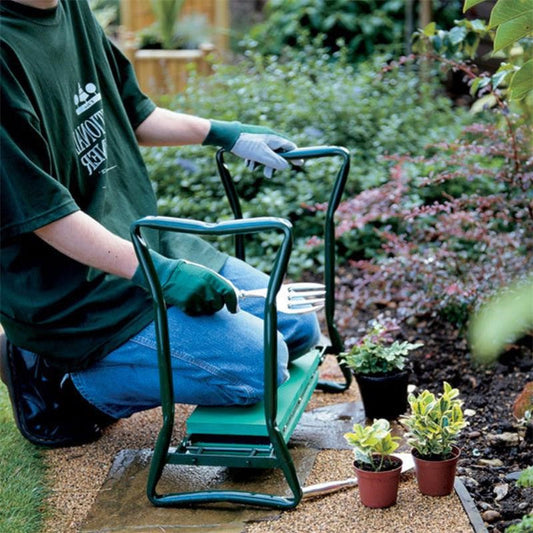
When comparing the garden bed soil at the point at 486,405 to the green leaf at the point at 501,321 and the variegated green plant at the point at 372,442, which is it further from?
the variegated green plant at the point at 372,442

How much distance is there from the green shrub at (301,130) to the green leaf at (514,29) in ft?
6.31

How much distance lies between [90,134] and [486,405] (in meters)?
1.48

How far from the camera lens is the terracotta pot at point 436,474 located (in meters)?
2.28

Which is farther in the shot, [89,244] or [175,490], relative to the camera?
[175,490]

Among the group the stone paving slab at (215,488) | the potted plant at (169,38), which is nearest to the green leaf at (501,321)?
the stone paving slab at (215,488)

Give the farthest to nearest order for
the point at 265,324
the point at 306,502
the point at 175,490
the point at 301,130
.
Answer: the point at 301,130 < the point at 175,490 < the point at 306,502 < the point at 265,324

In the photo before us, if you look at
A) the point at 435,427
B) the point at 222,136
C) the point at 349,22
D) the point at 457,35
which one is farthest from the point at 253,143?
the point at 349,22

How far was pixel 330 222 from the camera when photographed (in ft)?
9.37

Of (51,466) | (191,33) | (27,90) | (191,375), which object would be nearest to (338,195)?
(191,375)

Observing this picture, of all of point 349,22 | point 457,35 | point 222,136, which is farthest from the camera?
point 349,22

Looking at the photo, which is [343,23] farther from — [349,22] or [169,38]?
[169,38]

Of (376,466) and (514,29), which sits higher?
(514,29)

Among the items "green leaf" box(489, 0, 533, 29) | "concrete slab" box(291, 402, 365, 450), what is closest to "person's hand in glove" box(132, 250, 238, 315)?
"concrete slab" box(291, 402, 365, 450)

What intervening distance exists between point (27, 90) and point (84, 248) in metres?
0.43
